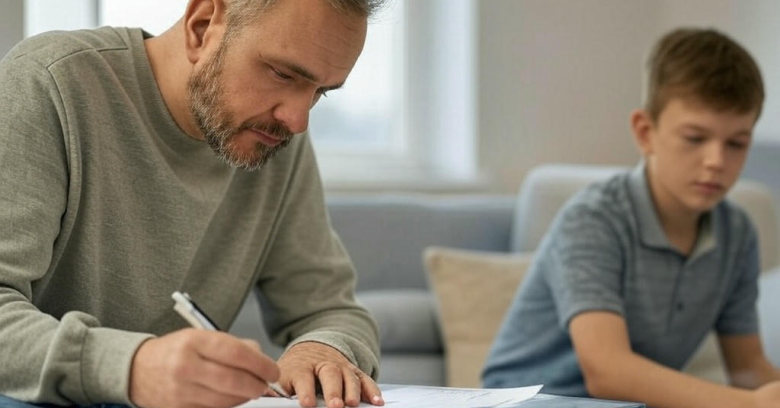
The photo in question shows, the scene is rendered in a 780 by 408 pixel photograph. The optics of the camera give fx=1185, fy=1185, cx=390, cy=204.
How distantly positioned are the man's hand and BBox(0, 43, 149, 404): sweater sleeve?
0.65 ft

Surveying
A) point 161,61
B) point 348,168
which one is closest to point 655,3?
point 348,168

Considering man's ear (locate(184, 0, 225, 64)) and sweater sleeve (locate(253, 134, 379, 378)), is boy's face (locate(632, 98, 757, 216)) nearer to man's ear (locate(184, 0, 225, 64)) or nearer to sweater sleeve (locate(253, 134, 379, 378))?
sweater sleeve (locate(253, 134, 379, 378))

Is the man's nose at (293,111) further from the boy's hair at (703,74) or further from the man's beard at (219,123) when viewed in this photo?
the boy's hair at (703,74)

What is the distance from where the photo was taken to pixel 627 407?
0.98 metres

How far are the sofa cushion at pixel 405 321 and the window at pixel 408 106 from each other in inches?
27.0

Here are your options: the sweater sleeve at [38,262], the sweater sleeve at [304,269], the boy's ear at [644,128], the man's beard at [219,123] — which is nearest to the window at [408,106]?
the boy's ear at [644,128]

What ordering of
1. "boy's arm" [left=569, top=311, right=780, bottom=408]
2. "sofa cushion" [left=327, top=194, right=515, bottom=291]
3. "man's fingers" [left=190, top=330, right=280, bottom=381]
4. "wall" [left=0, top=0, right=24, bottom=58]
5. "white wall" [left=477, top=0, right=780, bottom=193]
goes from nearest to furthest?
1. "man's fingers" [left=190, top=330, right=280, bottom=381]
2. "wall" [left=0, top=0, right=24, bottom=58]
3. "boy's arm" [left=569, top=311, right=780, bottom=408]
4. "sofa cushion" [left=327, top=194, right=515, bottom=291]
5. "white wall" [left=477, top=0, right=780, bottom=193]

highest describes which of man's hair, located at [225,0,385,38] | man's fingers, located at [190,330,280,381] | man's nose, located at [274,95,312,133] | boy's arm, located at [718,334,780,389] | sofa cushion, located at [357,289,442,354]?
man's hair, located at [225,0,385,38]

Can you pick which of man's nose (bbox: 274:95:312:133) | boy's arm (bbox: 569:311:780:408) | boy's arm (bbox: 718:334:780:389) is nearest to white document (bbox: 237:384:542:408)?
man's nose (bbox: 274:95:312:133)

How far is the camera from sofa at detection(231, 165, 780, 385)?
8.36 ft

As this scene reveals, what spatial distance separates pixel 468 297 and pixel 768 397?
1.07 m

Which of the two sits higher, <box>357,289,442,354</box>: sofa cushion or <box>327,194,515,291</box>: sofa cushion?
<box>327,194,515,291</box>: sofa cushion

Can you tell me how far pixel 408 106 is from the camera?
11.4 ft

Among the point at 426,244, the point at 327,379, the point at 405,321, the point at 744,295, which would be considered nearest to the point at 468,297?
the point at 405,321
